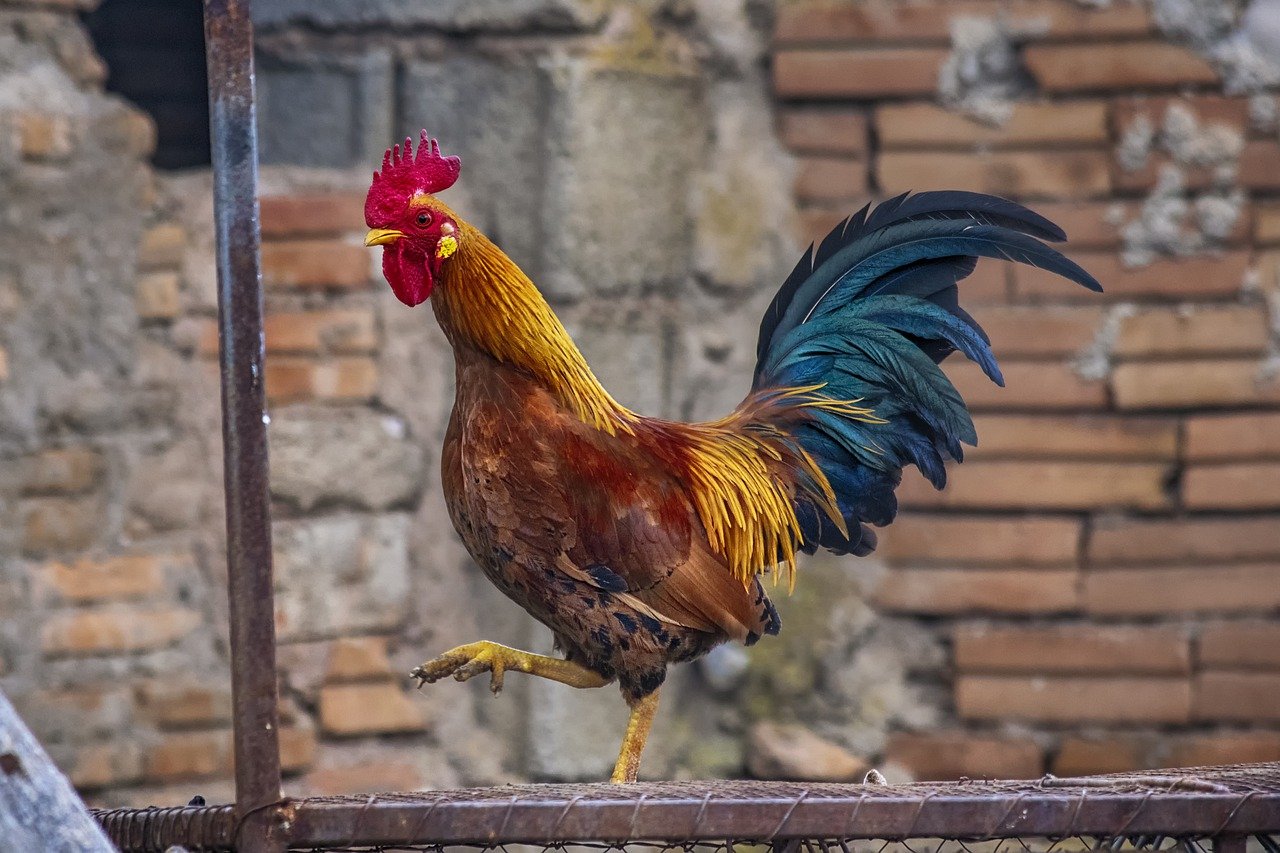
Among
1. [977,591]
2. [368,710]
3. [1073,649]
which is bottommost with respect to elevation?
[368,710]

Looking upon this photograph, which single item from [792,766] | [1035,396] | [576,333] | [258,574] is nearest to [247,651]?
[258,574]

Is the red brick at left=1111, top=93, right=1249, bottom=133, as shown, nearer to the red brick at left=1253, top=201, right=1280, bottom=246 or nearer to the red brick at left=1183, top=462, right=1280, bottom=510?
the red brick at left=1253, top=201, right=1280, bottom=246

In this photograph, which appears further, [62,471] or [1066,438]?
[1066,438]

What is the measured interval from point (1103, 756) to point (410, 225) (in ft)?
5.90

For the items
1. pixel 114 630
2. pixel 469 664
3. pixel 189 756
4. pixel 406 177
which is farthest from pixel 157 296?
pixel 469 664

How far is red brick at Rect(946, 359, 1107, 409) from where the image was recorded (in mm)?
2799

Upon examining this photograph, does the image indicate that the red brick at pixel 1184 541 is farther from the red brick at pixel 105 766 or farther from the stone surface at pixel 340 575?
the red brick at pixel 105 766

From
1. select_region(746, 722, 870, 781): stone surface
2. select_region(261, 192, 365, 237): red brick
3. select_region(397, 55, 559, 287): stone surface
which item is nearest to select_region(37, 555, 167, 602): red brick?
select_region(261, 192, 365, 237): red brick

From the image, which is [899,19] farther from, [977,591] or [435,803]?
[435,803]

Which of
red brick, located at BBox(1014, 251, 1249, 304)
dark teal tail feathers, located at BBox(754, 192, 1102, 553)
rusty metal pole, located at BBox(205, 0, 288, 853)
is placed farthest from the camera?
red brick, located at BBox(1014, 251, 1249, 304)

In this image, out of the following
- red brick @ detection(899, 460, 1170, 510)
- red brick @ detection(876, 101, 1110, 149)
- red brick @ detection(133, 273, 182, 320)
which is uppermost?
red brick @ detection(876, 101, 1110, 149)

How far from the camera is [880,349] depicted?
1965 millimetres

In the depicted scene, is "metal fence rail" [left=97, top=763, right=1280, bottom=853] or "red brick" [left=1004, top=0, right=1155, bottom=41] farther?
"red brick" [left=1004, top=0, right=1155, bottom=41]

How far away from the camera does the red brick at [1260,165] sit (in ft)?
9.04
